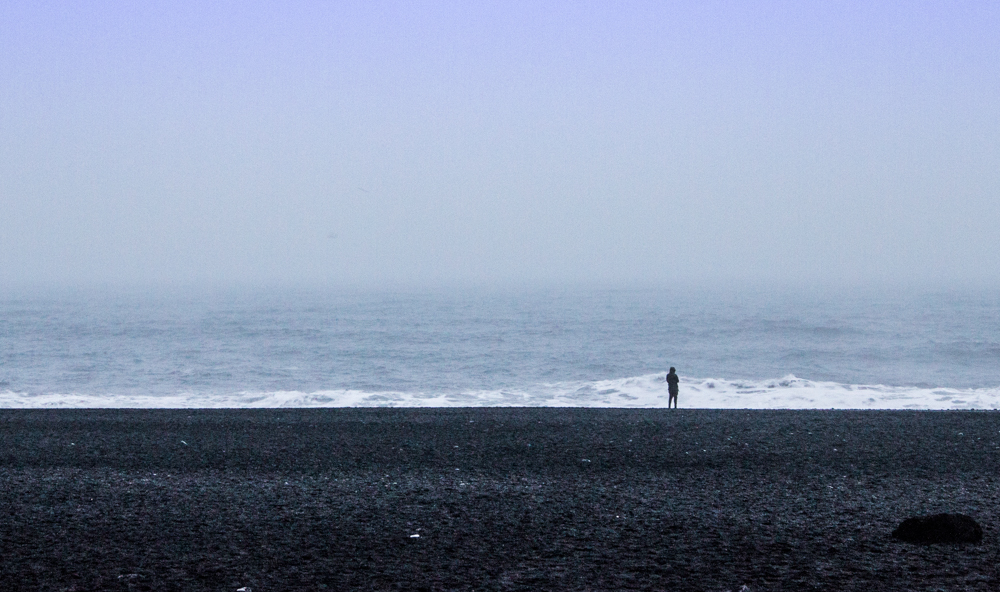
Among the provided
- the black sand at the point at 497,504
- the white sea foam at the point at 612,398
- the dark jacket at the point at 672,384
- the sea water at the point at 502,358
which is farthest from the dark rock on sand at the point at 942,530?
the sea water at the point at 502,358

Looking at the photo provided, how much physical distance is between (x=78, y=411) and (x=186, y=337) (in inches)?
1408

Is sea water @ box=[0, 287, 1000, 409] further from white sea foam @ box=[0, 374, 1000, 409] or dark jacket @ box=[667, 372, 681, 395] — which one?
dark jacket @ box=[667, 372, 681, 395]

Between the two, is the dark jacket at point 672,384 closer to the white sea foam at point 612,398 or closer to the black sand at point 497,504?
the white sea foam at point 612,398

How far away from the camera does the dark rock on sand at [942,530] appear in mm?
7730

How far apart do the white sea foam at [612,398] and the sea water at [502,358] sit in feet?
0.28

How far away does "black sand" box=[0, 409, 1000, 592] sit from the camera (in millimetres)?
7105

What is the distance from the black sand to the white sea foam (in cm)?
888

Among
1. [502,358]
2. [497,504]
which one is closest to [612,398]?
[502,358]

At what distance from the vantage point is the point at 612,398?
93.6 ft

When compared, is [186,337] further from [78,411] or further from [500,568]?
[500,568]

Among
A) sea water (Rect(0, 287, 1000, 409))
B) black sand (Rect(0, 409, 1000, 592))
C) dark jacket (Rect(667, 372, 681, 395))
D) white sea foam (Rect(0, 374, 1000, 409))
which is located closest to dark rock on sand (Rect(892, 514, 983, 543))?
black sand (Rect(0, 409, 1000, 592))

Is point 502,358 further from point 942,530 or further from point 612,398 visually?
point 942,530

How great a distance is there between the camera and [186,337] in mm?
55031

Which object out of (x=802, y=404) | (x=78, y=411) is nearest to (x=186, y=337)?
(x=78, y=411)
